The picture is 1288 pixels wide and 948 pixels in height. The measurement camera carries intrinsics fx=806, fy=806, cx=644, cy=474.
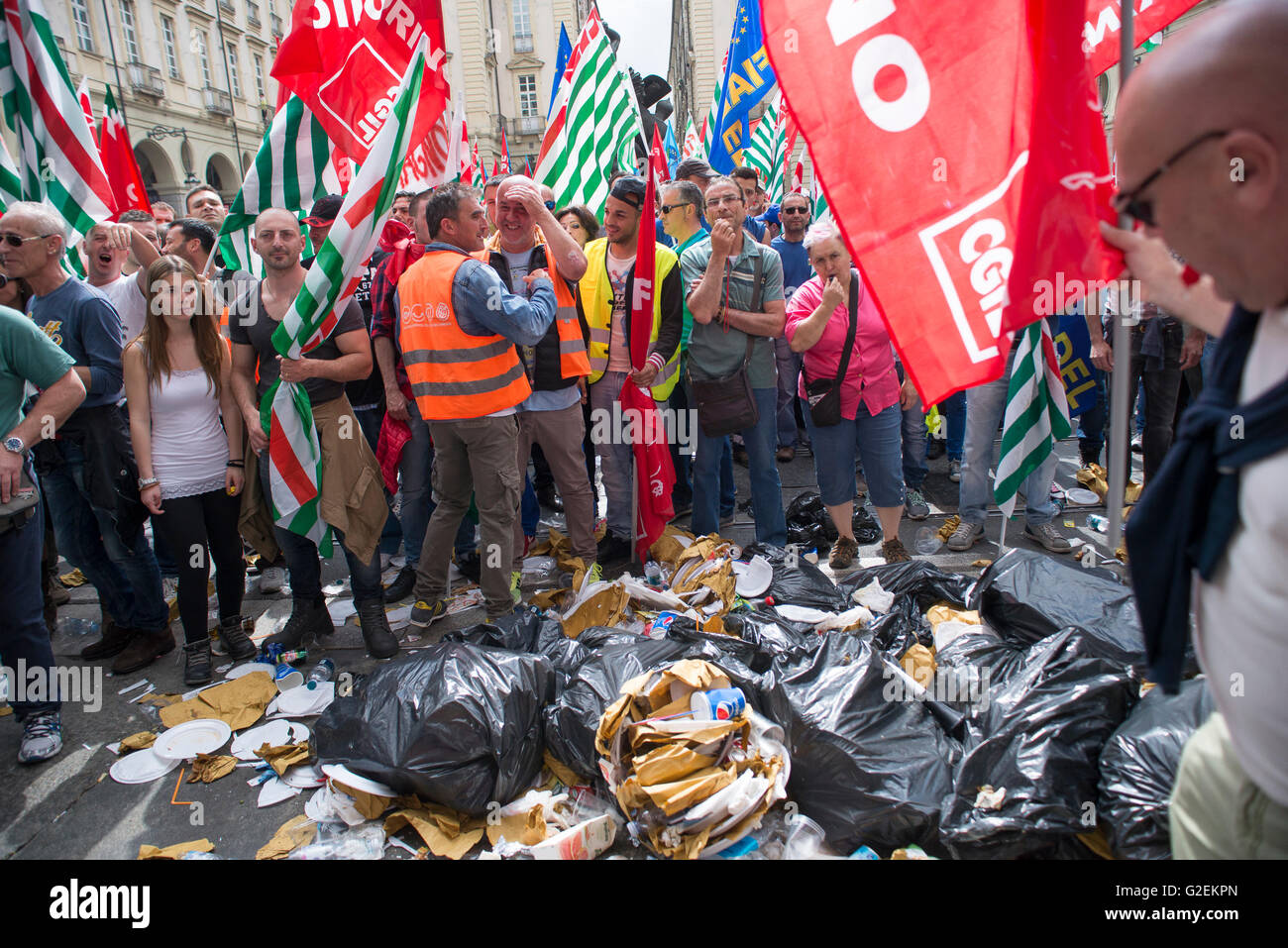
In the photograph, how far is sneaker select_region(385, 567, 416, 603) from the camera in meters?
4.97

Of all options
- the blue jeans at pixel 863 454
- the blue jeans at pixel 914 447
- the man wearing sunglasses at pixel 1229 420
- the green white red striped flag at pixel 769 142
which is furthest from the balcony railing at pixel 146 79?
the man wearing sunglasses at pixel 1229 420

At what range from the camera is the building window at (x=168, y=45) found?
117ft

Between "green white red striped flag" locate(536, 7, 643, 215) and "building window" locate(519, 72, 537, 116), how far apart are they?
2125 inches

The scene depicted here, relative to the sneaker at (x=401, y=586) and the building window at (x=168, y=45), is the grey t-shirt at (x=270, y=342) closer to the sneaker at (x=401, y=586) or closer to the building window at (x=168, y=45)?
the sneaker at (x=401, y=586)

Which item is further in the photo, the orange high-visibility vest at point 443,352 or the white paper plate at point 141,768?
the orange high-visibility vest at point 443,352

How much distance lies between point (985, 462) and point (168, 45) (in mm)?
43219

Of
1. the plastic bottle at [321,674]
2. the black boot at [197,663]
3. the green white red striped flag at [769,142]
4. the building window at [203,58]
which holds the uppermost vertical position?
the building window at [203,58]

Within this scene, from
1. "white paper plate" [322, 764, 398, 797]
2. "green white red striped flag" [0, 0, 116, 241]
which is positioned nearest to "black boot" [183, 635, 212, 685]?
"white paper plate" [322, 764, 398, 797]

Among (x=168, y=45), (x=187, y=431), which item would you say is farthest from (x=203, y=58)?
(x=187, y=431)

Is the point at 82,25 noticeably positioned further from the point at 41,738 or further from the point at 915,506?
the point at 915,506

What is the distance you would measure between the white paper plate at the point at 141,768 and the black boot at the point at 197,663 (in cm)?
57

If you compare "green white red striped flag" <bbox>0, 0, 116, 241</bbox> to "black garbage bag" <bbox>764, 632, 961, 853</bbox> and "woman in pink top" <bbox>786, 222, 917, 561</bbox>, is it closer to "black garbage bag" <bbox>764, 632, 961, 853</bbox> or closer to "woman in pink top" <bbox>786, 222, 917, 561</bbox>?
"woman in pink top" <bbox>786, 222, 917, 561</bbox>

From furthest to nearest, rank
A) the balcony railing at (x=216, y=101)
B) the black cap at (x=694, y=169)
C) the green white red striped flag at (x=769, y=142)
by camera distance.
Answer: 1. the balcony railing at (x=216, y=101)
2. the green white red striped flag at (x=769, y=142)
3. the black cap at (x=694, y=169)

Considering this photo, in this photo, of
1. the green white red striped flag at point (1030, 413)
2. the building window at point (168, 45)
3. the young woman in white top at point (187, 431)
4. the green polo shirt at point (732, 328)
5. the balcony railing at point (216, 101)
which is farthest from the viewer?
the balcony railing at point (216, 101)
